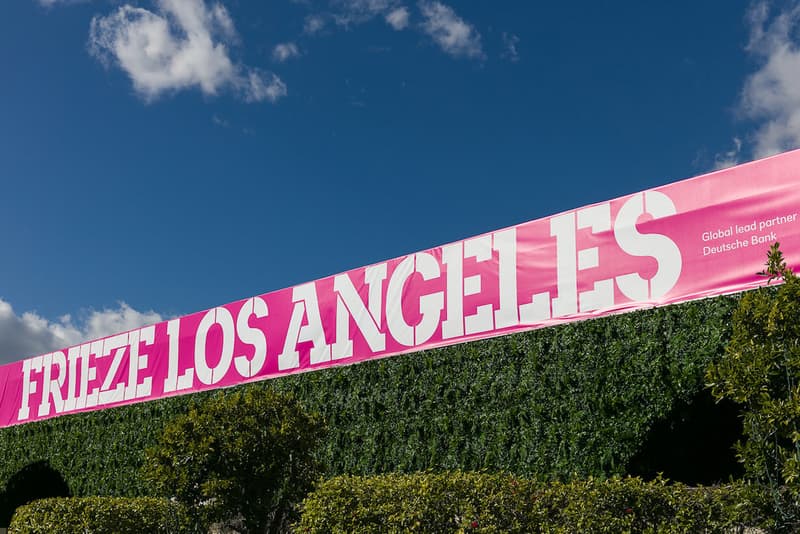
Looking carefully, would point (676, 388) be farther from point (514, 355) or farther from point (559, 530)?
point (559, 530)

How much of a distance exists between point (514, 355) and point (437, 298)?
78.8 inches

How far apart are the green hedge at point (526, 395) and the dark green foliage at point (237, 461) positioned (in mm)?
2289

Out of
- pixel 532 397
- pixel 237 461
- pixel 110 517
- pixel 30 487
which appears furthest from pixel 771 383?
pixel 30 487

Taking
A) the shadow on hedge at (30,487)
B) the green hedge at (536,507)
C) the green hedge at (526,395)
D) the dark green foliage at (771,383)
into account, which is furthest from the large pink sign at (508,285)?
the green hedge at (536,507)

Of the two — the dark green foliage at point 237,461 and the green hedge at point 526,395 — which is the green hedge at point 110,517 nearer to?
the dark green foliage at point 237,461

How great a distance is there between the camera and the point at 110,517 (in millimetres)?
11930

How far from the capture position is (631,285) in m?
11.1

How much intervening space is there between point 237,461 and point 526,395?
3988 mm

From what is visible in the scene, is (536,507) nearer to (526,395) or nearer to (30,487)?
(526,395)

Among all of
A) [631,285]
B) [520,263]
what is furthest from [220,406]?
[631,285]

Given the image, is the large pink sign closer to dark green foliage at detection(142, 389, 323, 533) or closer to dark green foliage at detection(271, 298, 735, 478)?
dark green foliage at detection(271, 298, 735, 478)

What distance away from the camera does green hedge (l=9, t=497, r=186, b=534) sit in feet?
39.0

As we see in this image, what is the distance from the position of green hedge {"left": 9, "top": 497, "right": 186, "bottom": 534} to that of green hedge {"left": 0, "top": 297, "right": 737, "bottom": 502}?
279 centimetres

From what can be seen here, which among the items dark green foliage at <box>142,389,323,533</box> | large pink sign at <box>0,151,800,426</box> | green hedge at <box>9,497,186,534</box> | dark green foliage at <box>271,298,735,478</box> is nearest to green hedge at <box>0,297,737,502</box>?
dark green foliage at <box>271,298,735,478</box>
